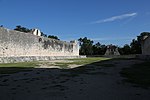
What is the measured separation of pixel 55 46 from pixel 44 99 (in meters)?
27.8

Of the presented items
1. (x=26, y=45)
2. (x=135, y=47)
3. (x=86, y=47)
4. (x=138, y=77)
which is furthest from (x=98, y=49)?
(x=138, y=77)

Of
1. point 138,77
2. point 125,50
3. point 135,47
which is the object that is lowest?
point 138,77

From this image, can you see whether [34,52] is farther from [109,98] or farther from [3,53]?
[109,98]

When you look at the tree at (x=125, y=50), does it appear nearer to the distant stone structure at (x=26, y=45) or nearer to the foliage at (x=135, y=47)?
the foliage at (x=135, y=47)

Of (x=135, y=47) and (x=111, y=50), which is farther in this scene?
(x=135, y=47)

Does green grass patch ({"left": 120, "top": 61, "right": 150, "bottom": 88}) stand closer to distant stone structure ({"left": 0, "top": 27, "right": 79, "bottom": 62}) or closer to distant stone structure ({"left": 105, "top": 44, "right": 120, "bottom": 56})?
distant stone structure ({"left": 0, "top": 27, "right": 79, "bottom": 62})

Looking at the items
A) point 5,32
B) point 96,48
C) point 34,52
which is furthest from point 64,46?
point 96,48

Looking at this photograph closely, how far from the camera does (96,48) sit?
2347 inches

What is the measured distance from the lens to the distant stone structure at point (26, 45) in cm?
2015

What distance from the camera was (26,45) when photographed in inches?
944

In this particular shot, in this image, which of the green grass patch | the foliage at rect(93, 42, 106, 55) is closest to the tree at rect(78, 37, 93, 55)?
the foliage at rect(93, 42, 106, 55)

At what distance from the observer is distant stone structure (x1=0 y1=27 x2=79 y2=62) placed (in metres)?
20.1

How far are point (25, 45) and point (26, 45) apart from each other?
8.4 inches

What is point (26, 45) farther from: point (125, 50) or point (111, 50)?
point (125, 50)
